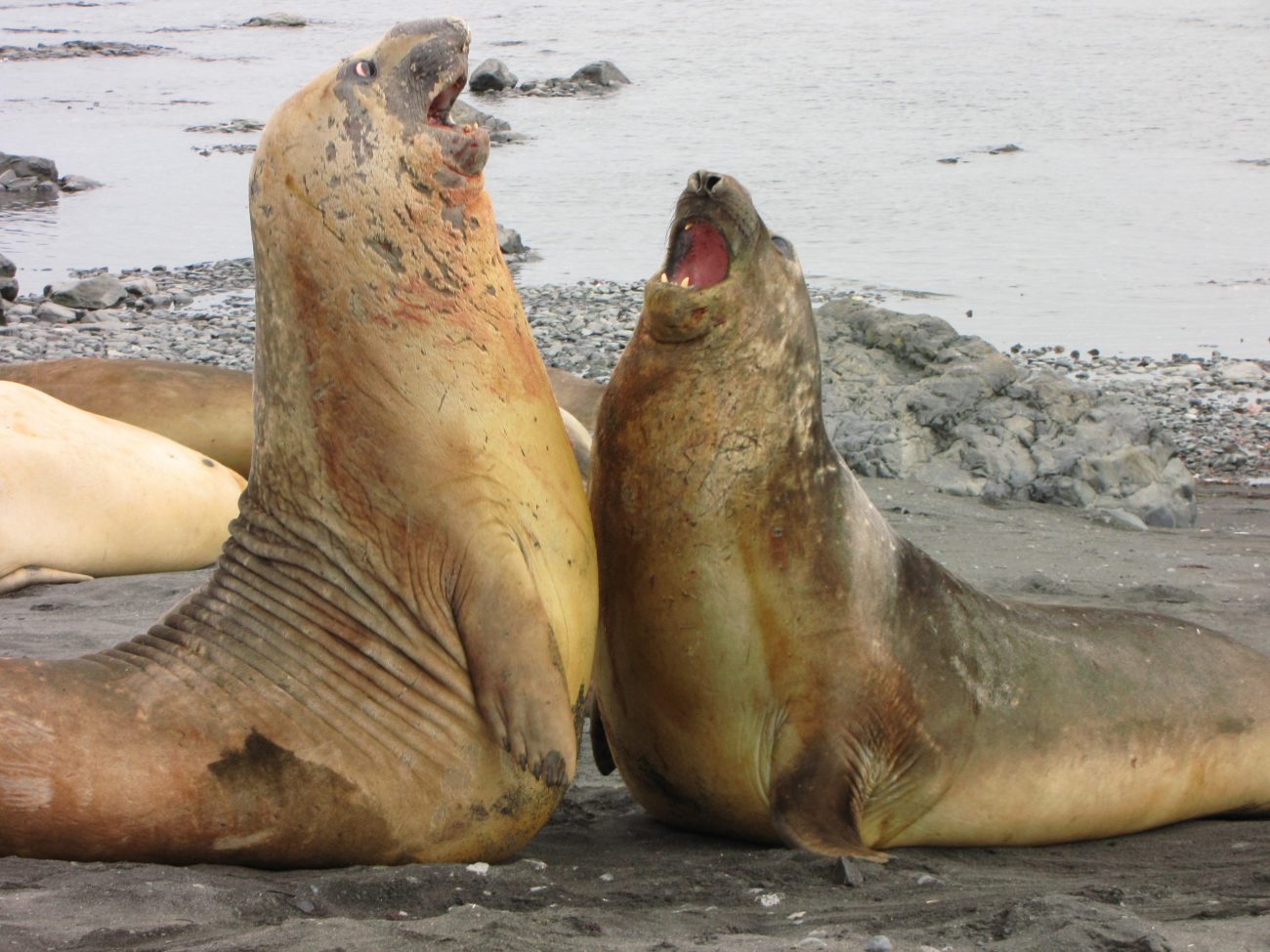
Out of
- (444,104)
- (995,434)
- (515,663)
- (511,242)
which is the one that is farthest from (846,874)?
(511,242)

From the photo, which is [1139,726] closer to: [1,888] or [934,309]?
[1,888]

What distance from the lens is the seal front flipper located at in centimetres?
412

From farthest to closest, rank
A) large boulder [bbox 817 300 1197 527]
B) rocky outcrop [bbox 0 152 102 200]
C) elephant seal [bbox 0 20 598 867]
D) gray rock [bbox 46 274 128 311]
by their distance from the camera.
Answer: rocky outcrop [bbox 0 152 102 200], gray rock [bbox 46 274 128 311], large boulder [bbox 817 300 1197 527], elephant seal [bbox 0 20 598 867]

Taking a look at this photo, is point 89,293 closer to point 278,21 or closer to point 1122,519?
point 1122,519

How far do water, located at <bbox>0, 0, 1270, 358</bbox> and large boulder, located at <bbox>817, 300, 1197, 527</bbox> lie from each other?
11.7 ft

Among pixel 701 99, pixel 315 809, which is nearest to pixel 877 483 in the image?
pixel 315 809

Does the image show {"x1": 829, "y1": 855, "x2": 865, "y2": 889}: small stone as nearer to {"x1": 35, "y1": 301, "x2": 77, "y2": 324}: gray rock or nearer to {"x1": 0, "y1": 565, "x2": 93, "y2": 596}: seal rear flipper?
{"x1": 0, "y1": 565, "x2": 93, "y2": 596}: seal rear flipper

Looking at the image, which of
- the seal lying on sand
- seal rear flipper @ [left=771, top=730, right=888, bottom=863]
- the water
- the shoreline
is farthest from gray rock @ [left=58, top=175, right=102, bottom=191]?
seal rear flipper @ [left=771, top=730, right=888, bottom=863]

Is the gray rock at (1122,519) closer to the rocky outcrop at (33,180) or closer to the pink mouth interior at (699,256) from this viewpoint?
the pink mouth interior at (699,256)

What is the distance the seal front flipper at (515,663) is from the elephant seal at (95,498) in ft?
11.3

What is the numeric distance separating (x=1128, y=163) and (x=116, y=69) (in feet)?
73.5

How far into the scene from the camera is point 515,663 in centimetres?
417

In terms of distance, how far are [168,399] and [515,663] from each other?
16.5 ft

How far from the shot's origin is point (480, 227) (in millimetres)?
4770
